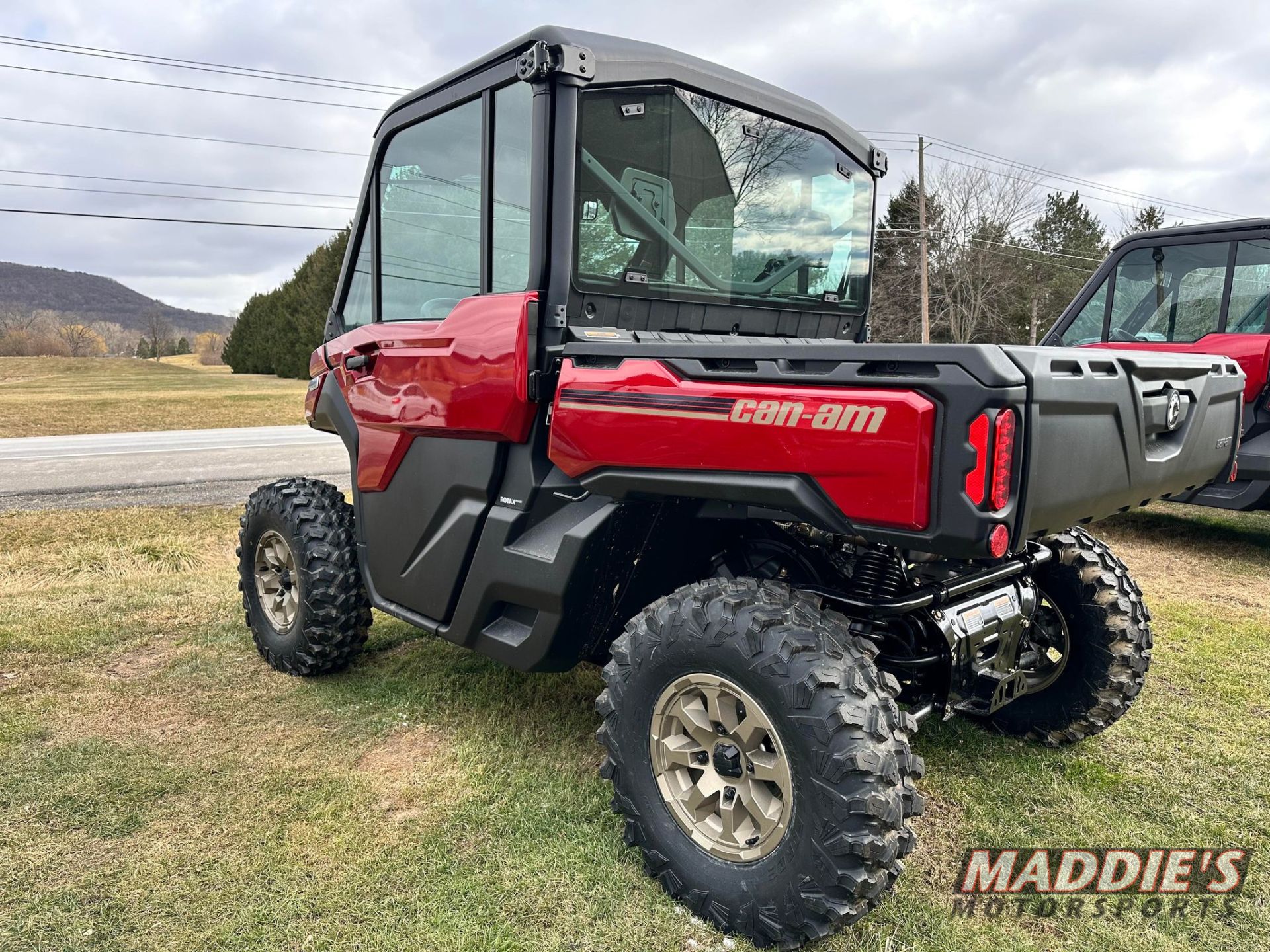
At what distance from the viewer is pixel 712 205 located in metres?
2.95

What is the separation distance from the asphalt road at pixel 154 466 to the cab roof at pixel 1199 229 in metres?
7.78

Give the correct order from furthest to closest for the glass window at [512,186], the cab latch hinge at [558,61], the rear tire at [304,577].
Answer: the rear tire at [304,577] → the glass window at [512,186] → the cab latch hinge at [558,61]

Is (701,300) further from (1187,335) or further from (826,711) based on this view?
(1187,335)

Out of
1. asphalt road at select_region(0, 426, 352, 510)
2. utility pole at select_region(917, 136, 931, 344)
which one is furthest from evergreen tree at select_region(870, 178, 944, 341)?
asphalt road at select_region(0, 426, 352, 510)

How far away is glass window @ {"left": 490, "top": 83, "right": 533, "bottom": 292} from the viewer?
2.65m

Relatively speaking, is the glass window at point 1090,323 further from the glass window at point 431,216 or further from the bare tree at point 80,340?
the bare tree at point 80,340

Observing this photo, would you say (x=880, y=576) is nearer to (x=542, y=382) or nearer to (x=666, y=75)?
(x=542, y=382)

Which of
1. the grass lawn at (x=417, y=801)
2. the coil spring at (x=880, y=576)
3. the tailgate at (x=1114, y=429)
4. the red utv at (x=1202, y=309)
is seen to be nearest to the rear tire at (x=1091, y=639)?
the grass lawn at (x=417, y=801)

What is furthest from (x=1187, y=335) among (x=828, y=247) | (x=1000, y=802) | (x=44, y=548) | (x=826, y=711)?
(x=44, y=548)

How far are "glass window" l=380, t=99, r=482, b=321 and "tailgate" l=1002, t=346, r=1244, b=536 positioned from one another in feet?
5.94

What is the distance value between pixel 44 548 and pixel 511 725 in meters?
4.62

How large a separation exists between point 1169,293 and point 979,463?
6077 mm

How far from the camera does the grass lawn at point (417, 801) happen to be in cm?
223

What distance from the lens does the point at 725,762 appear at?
222 centimetres
